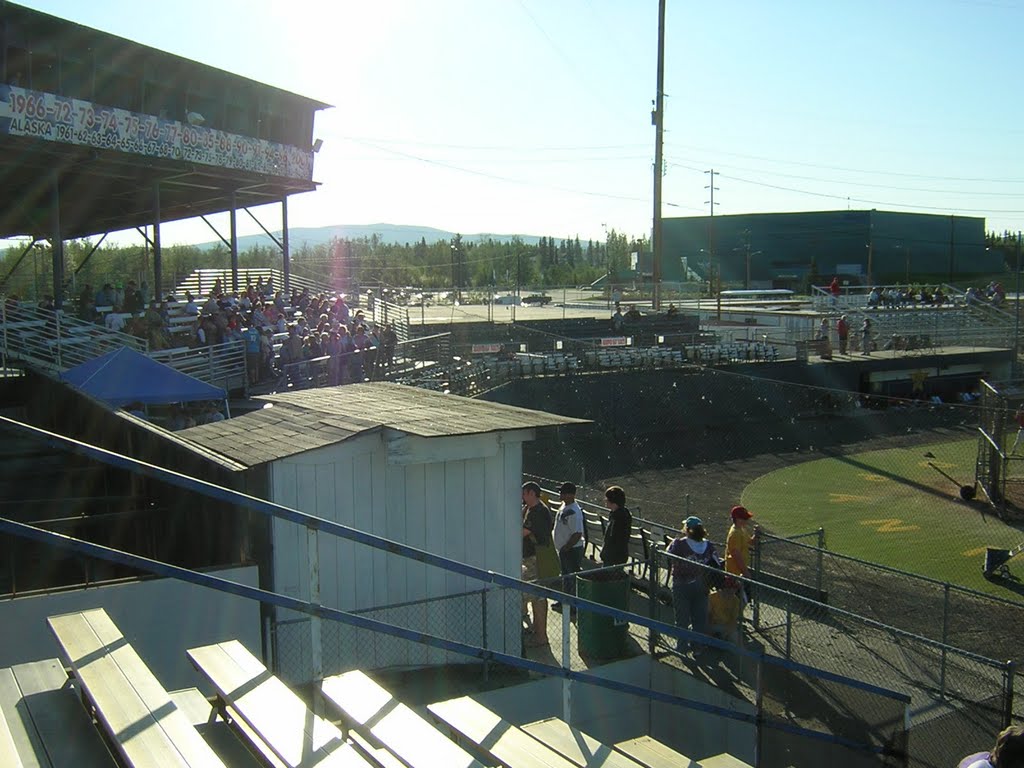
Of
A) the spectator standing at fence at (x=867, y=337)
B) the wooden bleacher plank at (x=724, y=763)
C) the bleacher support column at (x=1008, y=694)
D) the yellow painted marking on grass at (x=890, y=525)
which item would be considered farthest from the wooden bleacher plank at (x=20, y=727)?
the spectator standing at fence at (x=867, y=337)

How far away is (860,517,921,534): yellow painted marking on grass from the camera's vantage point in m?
17.6

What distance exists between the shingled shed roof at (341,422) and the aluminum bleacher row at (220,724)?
348 cm

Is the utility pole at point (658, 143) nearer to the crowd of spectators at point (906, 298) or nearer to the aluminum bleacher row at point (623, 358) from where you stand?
the aluminum bleacher row at point (623, 358)

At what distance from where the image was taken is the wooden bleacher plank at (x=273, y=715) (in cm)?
396

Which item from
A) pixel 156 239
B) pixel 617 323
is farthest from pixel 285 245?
pixel 617 323

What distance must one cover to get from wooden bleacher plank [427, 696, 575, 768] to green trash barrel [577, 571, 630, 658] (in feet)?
13.4

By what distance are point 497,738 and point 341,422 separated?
4.80 meters

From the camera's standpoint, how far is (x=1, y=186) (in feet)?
87.7

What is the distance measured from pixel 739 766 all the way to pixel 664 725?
12.0ft

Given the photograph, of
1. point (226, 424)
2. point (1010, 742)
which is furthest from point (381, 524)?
point (1010, 742)

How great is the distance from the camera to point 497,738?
16.1 ft

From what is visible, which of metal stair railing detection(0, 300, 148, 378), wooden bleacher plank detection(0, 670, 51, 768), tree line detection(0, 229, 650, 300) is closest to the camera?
wooden bleacher plank detection(0, 670, 51, 768)

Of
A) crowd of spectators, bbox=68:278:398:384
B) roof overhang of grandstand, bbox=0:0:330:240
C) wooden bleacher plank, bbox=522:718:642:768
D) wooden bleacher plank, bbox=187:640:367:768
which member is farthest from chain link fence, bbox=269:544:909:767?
roof overhang of grandstand, bbox=0:0:330:240

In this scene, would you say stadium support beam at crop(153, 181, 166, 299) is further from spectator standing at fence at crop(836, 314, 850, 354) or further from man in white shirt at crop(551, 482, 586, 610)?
spectator standing at fence at crop(836, 314, 850, 354)
